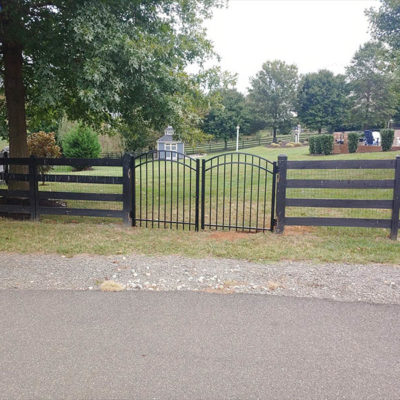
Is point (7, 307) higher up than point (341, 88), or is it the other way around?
point (341, 88)

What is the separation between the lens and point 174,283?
16.2ft

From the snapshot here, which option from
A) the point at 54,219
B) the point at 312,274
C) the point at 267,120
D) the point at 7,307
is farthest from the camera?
the point at 267,120

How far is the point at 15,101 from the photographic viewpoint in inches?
389

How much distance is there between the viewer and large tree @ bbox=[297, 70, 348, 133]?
5606 centimetres

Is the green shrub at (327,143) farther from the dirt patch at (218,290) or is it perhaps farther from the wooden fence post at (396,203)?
the dirt patch at (218,290)

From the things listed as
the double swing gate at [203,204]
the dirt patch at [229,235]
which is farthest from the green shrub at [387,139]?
the dirt patch at [229,235]

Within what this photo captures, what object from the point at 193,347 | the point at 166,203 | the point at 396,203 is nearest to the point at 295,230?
the point at 396,203

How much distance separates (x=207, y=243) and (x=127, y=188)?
2.38 meters

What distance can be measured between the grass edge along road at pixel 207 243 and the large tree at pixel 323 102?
2045 inches

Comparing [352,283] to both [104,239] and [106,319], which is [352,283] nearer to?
[106,319]

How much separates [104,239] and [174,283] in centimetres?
281

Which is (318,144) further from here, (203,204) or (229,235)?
(229,235)

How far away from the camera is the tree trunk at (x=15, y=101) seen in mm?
9781

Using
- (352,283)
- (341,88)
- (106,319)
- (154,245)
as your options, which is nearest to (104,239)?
(154,245)
